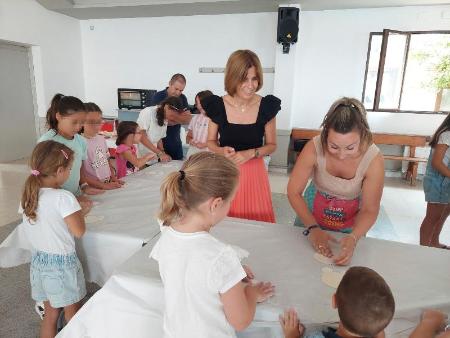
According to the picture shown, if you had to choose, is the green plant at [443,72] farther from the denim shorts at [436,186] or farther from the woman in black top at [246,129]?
the woman in black top at [246,129]

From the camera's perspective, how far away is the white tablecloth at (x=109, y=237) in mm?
1424

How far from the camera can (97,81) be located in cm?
730

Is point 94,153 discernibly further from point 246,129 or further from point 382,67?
point 382,67

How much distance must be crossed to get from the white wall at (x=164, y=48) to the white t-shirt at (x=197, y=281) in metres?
5.73

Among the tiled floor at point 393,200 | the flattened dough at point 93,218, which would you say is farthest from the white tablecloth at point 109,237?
the tiled floor at point 393,200

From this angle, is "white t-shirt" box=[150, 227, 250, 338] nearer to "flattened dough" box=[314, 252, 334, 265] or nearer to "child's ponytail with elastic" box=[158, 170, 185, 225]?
"child's ponytail with elastic" box=[158, 170, 185, 225]

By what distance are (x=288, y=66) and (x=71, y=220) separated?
5137mm

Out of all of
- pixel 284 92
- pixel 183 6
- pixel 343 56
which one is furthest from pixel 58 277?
pixel 343 56

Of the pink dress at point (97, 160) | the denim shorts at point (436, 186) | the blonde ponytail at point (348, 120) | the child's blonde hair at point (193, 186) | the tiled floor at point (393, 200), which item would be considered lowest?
the tiled floor at point (393, 200)

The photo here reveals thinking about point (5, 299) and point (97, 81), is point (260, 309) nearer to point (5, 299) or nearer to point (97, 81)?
point (5, 299)

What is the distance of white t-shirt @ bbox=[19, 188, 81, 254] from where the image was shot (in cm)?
139

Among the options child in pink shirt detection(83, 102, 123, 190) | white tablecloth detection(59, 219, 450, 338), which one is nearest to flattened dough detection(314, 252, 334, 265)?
white tablecloth detection(59, 219, 450, 338)

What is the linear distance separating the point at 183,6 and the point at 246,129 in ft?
15.7

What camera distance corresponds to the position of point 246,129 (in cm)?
179
